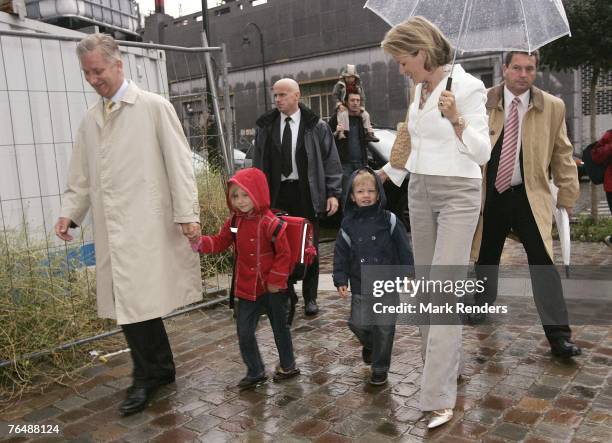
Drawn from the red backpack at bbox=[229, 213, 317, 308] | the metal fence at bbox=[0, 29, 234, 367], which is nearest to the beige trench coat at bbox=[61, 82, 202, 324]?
the red backpack at bbox=[229, 213, 317, 308]

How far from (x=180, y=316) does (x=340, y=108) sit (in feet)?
8.16

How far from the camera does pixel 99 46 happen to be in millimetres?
3348

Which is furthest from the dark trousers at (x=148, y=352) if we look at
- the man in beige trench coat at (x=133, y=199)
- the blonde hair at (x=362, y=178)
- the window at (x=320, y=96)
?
the window at (x=320, y=96)

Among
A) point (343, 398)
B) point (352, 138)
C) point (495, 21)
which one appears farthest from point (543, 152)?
point (352, 138)

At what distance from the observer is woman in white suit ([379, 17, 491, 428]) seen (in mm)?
3059

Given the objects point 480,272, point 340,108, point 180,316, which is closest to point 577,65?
point 340,108

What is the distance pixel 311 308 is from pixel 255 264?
1695mm

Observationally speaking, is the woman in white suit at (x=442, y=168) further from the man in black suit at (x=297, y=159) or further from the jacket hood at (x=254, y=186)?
the man in black suit at (x=297, y=159)

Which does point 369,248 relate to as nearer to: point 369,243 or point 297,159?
point 369,243

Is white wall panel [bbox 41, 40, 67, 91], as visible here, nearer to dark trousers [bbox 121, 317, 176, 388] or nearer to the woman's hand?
dark trousers [bbox 121, 317, 176, 388]

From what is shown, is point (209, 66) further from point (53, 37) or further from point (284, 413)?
point (284, 413)

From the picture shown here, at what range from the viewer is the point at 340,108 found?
605 centimetres

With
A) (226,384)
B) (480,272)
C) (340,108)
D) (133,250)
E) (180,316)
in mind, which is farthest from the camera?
(340,108)

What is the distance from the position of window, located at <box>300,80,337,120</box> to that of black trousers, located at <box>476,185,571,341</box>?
66.6 ft
